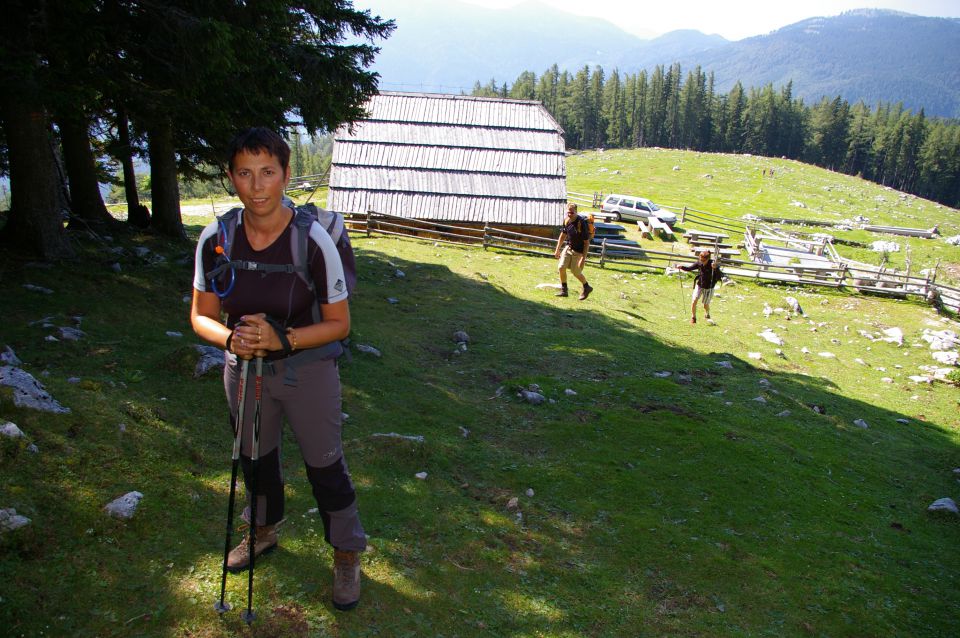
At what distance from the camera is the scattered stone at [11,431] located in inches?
162

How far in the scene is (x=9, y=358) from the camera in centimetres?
583

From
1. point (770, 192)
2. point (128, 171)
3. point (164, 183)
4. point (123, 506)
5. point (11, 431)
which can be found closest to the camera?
point (123, 506)

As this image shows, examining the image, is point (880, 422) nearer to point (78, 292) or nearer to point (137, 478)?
point (137, 478)

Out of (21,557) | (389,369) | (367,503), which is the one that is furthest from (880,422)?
(21,557)

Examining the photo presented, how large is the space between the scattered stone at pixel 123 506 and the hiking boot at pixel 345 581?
4.96 ft

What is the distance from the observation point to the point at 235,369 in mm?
3467

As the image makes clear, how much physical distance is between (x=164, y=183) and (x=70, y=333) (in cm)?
669

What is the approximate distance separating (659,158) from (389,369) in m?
95.2

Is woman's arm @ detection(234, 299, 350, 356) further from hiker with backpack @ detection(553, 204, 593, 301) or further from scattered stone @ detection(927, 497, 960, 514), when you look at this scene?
hiker with backpack @ detection(553, 204, 593, 301)

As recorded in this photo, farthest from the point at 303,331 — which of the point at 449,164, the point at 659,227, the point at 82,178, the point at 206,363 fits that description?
the point at 659,227

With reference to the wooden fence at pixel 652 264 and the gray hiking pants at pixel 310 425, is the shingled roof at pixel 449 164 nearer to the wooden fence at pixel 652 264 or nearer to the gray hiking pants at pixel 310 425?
the wooden fence at pixel 652 264

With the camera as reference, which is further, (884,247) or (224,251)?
(884,247)

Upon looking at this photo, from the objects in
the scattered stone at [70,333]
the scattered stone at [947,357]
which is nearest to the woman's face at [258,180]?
the scattered stone at [70,333]

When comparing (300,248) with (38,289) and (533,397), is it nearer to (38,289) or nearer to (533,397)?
(533,397)
